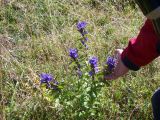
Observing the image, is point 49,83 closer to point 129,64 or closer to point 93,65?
point 93,65

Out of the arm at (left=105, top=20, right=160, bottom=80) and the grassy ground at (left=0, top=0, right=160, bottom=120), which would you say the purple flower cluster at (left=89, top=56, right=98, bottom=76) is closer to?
the grassy ground at (left=0, top=0, right=160, bottom=120)

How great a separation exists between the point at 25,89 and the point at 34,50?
0.64 m

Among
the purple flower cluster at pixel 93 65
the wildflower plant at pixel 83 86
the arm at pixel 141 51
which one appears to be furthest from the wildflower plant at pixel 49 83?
the arm at pixel 141 51

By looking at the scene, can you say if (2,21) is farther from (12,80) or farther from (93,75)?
(93,75)

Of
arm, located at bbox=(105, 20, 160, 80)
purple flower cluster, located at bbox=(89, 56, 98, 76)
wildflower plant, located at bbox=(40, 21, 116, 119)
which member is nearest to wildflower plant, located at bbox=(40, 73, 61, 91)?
wildflower plant, located at bbox=(40, 21, 116, 119)

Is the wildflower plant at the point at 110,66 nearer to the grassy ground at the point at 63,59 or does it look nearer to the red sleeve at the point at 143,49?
the grassy ground at the point at 63,59

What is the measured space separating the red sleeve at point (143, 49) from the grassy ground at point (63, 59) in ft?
1.71

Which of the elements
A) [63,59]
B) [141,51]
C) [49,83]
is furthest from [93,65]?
[63,59]

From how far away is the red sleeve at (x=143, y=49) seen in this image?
157 cm

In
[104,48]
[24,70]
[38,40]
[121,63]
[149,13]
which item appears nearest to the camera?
[149,13]

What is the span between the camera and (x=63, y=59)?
3.01 m

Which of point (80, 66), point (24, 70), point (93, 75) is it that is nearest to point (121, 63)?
point (93, 75)

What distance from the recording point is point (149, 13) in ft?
3.25

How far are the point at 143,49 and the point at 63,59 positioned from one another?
1.44 meters
